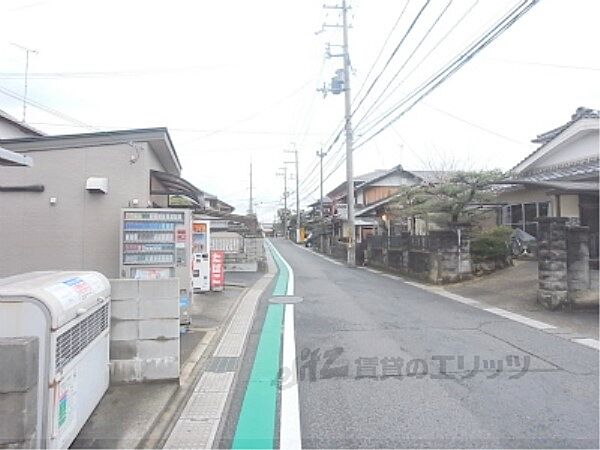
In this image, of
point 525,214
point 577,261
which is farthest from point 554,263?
point 525,214

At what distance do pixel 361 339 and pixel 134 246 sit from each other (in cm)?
451

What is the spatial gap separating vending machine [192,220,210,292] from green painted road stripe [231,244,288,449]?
18.4 ft

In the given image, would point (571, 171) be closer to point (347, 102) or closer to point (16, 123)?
point (347, 102)

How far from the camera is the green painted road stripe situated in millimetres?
4020

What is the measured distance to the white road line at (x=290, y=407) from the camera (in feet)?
12.9

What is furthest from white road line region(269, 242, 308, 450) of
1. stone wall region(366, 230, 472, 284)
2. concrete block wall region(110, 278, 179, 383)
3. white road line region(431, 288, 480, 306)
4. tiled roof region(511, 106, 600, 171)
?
tiled roof region(511, 106, 600, 171)

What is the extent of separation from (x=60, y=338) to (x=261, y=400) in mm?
2309

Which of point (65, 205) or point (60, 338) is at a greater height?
point (65, 205)

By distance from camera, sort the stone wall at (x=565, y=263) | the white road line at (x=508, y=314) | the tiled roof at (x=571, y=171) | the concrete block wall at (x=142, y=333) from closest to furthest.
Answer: the concrete block wall at (x=142, y=333) → the white road line at (x=508, y=314) → the stone wall at (x=565, y=263) → the tiled roof at (x=571, y=171)

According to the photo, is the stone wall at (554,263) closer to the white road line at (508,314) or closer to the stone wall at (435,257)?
the white road line at (508,314)

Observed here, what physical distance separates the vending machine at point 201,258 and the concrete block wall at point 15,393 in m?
10.3

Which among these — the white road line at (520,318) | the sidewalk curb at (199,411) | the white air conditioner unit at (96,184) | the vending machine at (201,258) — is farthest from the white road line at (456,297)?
the white air conditioner unit at (96,184)

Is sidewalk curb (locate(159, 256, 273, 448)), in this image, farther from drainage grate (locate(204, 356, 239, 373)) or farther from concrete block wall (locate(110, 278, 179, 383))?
concrete block wall (locate(110, 278, 179, 383))

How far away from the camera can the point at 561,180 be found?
1266cm
